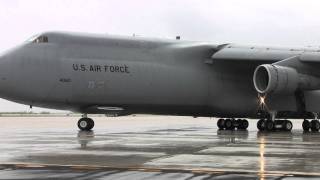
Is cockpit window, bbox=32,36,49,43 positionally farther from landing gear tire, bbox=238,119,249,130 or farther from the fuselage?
landing gear tire, bbox=238,119,249,130

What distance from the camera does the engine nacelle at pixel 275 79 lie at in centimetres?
2091

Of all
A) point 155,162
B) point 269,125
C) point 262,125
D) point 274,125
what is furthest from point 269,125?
point 155,162

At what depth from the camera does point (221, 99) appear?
23109 millimetres

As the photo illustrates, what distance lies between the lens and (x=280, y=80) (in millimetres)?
21016

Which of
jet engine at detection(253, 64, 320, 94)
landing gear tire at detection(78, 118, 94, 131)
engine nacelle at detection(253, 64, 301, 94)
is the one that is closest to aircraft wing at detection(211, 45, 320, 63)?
jet engine at detection(253, 64, 320, 94)

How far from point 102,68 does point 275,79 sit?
7.12 metres

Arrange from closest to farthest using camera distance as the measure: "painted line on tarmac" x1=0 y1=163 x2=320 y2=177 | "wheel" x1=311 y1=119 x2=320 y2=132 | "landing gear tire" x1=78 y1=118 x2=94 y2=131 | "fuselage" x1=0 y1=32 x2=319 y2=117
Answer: "painted line on tarmac" x1=0 y1=163 x2=320 y2=177
"fuselage" x1=0 y1=32 x2=319 y2=117
"landing gear tire" x1=78 y1=118 x2=94 y2=131
"wheel" x1=311 y1=119 x2=320 y2=132

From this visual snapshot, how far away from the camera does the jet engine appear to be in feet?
68.6

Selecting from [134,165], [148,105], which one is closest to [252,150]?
[134,165]

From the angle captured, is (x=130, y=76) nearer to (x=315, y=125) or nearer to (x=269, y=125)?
(x=269, y=125)

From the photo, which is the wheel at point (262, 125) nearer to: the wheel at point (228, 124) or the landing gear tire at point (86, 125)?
the wheel at point (228, 124)

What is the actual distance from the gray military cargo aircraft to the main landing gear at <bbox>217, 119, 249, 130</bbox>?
1534mm

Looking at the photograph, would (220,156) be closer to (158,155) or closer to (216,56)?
(158,155)

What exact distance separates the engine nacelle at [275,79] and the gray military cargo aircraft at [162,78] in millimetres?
42
